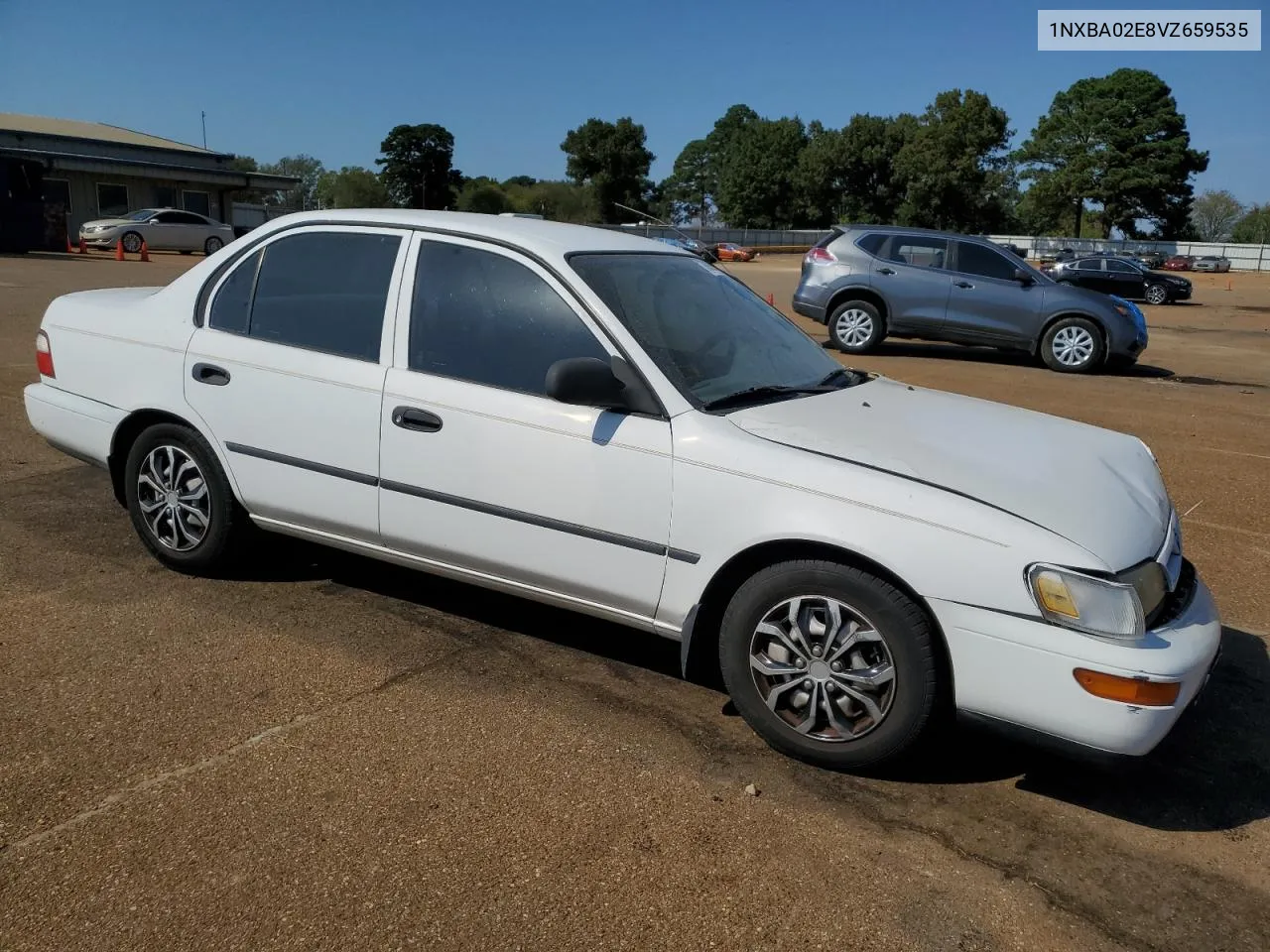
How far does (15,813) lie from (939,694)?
262 centimetres

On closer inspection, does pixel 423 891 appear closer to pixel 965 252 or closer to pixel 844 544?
pixel 844 544

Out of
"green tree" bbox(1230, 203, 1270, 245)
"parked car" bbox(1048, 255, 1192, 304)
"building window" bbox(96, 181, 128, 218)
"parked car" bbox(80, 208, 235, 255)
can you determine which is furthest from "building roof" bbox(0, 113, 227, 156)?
"green tree" bbox(1230, 203, 1270, 245)

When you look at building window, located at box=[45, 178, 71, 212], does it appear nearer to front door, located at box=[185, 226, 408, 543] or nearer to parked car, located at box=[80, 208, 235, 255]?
parked car, located at box=[80, 208, 235, 255]

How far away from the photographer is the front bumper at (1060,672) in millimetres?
2875

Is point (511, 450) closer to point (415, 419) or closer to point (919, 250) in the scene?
point (415, 419)

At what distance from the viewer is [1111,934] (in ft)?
8.54

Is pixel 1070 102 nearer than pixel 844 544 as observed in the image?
No

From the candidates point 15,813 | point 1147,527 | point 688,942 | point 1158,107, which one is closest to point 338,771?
point 15,813

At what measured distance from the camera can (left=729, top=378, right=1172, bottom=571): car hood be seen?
10.3ft

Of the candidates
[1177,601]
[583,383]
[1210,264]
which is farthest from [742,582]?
[1210,264]

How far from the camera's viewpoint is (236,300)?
175 inches

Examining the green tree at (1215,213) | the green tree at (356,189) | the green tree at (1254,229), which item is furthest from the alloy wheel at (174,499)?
the green tree at (1215,213)

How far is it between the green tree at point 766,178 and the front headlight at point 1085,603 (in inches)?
3852

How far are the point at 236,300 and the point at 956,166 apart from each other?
285ft
